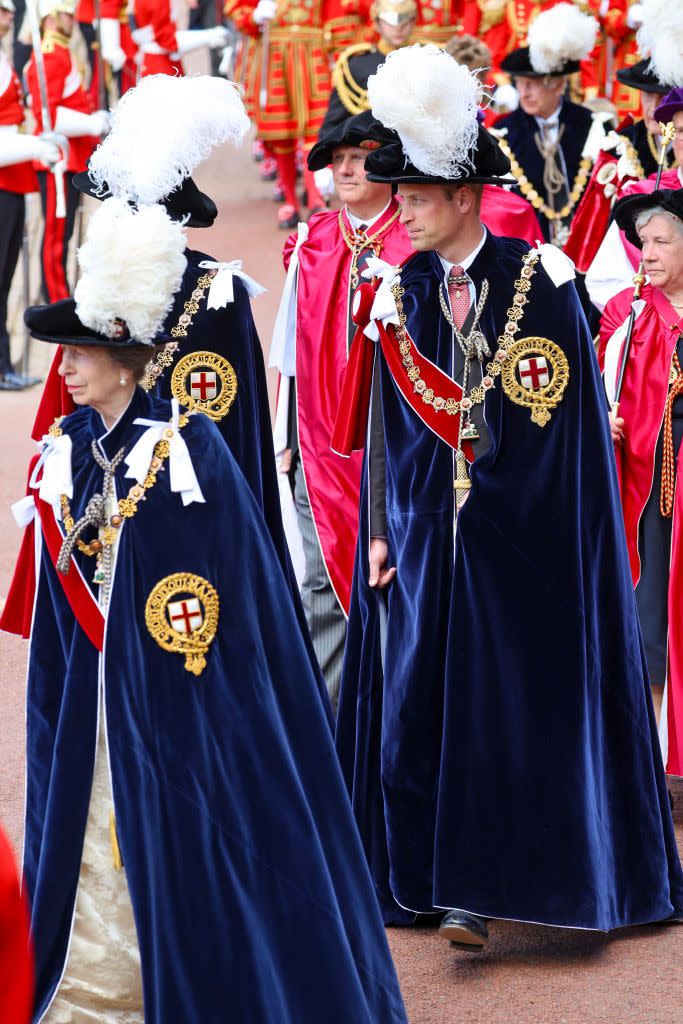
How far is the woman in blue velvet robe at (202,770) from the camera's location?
377cm

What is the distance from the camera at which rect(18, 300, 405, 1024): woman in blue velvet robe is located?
12.4 feet

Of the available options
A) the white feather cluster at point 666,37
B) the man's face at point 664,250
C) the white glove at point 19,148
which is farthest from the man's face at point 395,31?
the man's face at point 664,250

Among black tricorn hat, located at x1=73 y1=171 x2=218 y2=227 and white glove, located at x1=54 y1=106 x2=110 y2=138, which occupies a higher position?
white glove, located at x1=54 y1=106 x2=110 y2=138

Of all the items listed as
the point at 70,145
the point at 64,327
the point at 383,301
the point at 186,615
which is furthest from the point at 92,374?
the point at 70,145

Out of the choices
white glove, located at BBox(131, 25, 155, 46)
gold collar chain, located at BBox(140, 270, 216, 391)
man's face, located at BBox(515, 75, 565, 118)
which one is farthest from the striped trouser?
white glove, located at BBox(131, 25, 155, 46)

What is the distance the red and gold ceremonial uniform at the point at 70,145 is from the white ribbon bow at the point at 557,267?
24.4ft

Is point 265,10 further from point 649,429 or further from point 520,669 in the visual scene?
point 520,669

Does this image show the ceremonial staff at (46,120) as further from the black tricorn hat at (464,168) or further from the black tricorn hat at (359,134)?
the black tricorn hat at (464,168)

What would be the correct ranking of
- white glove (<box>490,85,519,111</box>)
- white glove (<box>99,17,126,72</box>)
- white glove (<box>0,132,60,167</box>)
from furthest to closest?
white glove (<box>99,17,126,72</box>)
white glove (<box>490,85,519,111</box>)
white glove (<box>0,132,60,167</box>)

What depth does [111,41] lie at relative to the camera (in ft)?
48.1

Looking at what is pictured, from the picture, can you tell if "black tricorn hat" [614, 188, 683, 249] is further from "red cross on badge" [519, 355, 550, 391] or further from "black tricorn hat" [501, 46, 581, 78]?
"black tricorn hat" [501, 46, 581, 78]

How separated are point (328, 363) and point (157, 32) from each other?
8.75 metres

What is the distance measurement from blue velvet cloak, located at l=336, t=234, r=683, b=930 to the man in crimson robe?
4.41ft

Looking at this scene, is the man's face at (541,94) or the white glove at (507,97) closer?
the man's face at (541,94)
